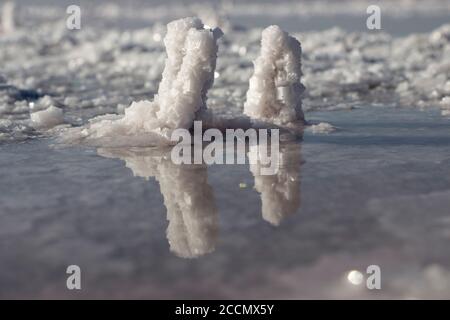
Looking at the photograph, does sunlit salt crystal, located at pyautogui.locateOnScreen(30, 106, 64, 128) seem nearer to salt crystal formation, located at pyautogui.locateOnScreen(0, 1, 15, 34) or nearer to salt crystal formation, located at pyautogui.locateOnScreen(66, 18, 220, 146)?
salt crystal formation, located at pyautogui.locateOnScreen(66, 18, 220, 146)

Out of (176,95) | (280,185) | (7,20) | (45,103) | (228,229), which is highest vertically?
(7,20)

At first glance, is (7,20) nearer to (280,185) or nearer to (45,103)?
(45,103)

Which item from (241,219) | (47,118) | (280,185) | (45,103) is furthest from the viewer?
(45,103)

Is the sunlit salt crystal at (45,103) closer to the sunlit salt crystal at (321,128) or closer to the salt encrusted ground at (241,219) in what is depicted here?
the salt encrusted ground at (241,219)

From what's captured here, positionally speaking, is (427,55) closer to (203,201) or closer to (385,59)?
(385,59)

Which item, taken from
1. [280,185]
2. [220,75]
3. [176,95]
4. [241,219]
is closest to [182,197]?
[241,219]

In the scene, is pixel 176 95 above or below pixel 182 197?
above
